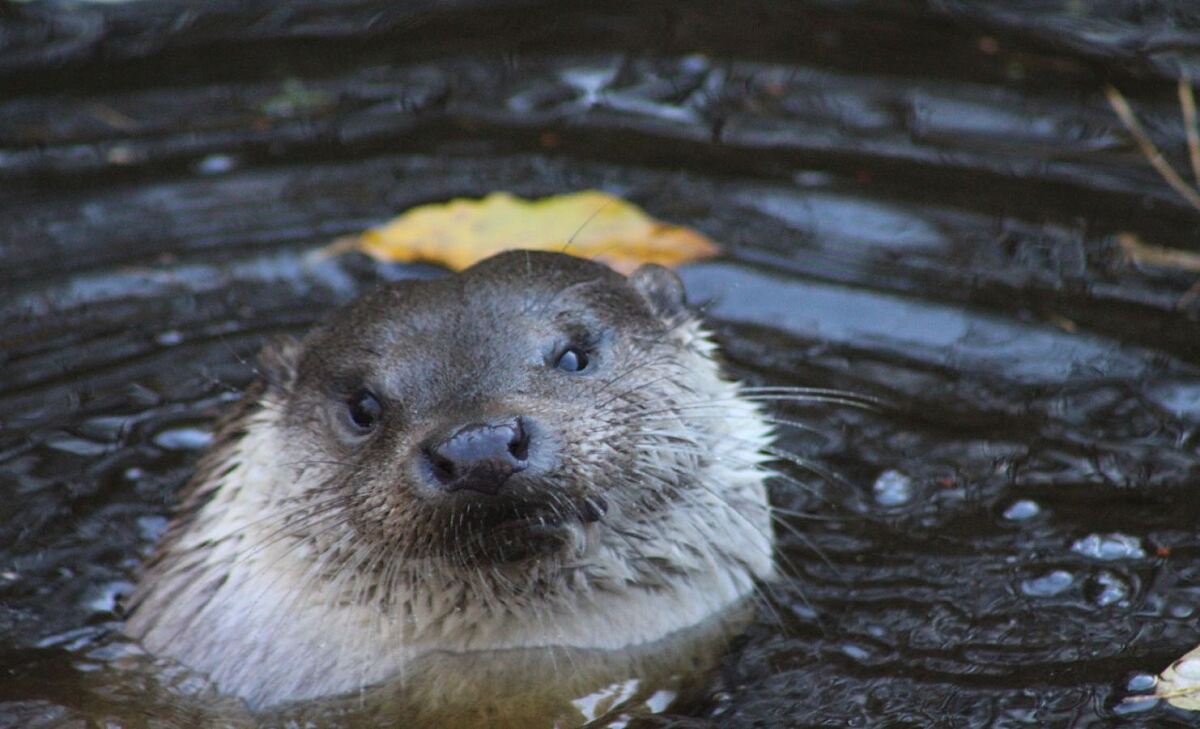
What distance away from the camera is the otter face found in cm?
361

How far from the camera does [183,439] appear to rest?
A: 220 inches

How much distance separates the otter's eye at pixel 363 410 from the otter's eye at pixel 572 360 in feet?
1.40

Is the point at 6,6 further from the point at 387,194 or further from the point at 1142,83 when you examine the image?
the point at 1142,83

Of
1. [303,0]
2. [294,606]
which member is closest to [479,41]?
[303,0]

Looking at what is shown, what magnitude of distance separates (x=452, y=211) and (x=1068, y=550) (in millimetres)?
2708

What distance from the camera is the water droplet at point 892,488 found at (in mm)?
5130

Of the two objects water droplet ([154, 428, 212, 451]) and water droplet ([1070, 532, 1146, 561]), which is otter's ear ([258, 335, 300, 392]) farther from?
A: water droplet ([1070, 532, 1146, 561])

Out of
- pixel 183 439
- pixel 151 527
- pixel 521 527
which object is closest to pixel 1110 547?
pixel 521 527

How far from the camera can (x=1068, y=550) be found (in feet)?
15.6

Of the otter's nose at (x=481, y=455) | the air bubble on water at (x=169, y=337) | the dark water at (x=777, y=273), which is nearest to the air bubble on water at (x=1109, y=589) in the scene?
the dark water at (x=777, y=273)

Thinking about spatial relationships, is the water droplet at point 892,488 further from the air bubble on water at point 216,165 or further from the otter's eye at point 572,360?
the air bubble on water at point 216,165

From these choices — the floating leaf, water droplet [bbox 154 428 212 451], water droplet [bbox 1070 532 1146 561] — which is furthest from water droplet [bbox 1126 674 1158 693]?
water droplet [bbox 154 428 212 451]

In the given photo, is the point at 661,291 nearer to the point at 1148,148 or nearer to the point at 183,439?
the point at 183,439

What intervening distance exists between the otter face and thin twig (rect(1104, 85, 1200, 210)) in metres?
2.81
